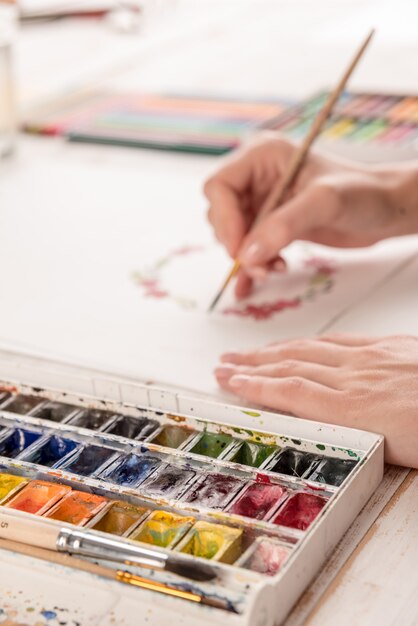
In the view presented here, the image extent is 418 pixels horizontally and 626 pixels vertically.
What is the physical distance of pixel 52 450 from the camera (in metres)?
0.90

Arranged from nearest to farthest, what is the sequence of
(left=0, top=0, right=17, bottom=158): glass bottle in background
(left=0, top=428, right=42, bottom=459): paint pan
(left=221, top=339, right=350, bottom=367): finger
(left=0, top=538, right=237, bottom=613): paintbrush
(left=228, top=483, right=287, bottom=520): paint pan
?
(left=0, top=538, right=237, bottom=613): paintbrush
(left=228, top=483, right=287, bottom=520): paint pan
(left=0, top=428, right=42, bottom=459): paint pan
(left=221, top=339, right=350, bottom=367): finger
(left=0, top=0, right=17, bottom=158): glass bottle in background

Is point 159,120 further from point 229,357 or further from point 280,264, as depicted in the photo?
point 229,357

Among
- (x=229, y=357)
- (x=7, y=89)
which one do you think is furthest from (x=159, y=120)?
(x=229, y=357)

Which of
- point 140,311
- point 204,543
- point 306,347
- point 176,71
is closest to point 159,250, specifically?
point 140,311

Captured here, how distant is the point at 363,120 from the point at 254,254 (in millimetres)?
651

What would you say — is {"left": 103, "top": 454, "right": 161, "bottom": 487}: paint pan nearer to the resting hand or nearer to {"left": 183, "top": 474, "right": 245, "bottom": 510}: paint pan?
{"left": 183, "top": 474, "right": 245, "bottom": 510}: paint pan

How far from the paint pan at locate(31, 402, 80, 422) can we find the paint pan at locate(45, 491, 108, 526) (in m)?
0.14

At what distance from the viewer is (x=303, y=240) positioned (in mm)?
1325

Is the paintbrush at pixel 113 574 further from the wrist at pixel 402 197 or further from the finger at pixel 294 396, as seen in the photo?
the wrist at pixel 402 197

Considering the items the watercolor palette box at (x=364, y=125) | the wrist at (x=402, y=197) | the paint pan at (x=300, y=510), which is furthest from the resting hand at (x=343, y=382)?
the watercolor palette box at (x=364, y=125)

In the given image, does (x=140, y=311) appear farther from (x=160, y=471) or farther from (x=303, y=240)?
(x=160, y=471)

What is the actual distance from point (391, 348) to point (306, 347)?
9 cm

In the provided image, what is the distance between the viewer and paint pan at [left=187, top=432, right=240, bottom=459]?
2.91 feet

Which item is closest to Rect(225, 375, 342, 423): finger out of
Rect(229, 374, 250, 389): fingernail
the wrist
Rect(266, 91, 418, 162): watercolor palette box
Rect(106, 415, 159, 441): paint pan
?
Rect(229, 374, 250, 389): fingernail
